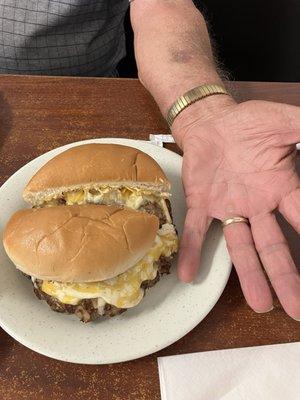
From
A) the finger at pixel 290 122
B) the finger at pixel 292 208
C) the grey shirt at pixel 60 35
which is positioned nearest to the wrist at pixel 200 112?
the finger at pixel 290 122

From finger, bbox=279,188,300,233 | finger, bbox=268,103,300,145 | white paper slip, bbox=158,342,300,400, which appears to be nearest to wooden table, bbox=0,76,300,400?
white paper slip, bbox=158,342,300,400

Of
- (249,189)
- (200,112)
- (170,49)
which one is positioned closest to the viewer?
(249,189)

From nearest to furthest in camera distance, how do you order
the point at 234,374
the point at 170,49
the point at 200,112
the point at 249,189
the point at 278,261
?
1. the point at 234,374
2. the point at 278,261
3. the point at 249,189
4. the point at 200,112
5. the point at 170,49

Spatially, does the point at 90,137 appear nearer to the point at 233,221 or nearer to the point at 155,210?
the point at 155,210

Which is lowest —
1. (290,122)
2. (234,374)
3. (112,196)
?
(234,374)

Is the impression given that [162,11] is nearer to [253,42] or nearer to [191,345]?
[253,42]

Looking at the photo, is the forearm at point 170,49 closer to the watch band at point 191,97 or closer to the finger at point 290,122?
the watch band at point 191,97

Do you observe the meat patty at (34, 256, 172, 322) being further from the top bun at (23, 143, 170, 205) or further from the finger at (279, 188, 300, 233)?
the finger at (279, 188, 300, 233)

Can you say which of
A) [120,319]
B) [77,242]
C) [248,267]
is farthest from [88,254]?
[248,267]
